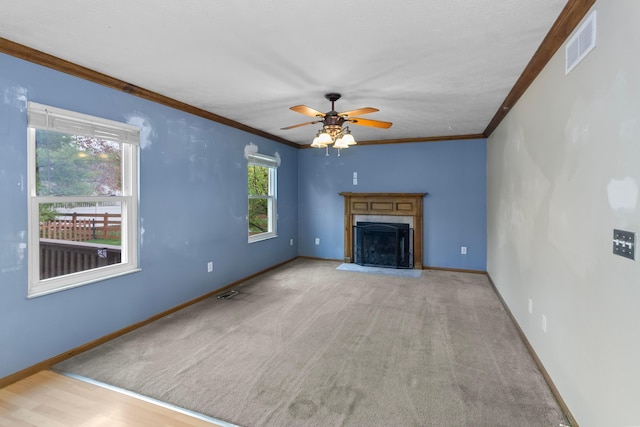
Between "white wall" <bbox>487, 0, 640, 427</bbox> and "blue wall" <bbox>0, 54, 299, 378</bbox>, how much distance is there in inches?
136

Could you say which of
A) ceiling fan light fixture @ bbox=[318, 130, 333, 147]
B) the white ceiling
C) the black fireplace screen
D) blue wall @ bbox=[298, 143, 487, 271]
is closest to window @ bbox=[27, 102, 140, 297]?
the white ceiling

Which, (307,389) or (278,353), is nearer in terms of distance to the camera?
(307,389)

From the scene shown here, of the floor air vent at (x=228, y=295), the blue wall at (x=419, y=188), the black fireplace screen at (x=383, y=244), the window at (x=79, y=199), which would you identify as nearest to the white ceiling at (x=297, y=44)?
the window at (x=79, y=199)

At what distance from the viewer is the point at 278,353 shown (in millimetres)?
2680

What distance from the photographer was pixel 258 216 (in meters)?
5.47

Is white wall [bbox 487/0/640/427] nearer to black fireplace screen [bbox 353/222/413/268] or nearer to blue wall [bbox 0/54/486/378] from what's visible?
blue wall [bbox 0/54/486/378]

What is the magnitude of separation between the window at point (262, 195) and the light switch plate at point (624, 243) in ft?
14.1

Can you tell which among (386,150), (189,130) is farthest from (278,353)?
(386,150)

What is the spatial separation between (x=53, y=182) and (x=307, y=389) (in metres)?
2.48

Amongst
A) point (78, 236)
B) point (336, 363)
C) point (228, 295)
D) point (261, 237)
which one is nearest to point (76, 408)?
point (78, 236)

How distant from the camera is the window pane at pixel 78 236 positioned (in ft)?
8.32

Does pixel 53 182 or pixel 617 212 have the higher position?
pixel 53 182

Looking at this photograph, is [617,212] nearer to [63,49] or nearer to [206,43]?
[206,43]

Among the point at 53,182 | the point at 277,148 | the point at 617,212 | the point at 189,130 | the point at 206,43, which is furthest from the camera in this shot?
the point at 277,148
